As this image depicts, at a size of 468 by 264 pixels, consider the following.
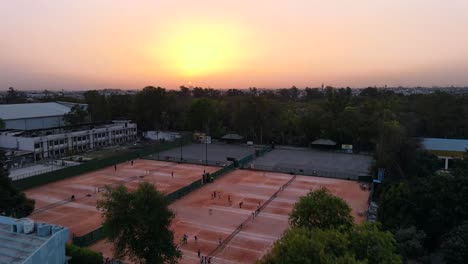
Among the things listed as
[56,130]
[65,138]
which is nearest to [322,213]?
[65,138]

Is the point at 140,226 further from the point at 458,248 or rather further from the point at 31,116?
the point at 31,116

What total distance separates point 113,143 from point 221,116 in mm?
24054

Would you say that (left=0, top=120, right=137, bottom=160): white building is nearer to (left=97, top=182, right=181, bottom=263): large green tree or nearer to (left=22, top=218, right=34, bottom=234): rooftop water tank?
(left=97, top=182, right=181, bottom=263): large green tree

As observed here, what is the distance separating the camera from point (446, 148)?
45812mm

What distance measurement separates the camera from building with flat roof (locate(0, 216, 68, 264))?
15.4 meters

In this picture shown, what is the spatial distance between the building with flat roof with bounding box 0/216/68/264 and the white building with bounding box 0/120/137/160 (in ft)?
144

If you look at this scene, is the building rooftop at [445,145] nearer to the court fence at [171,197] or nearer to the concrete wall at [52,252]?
the court fence at [171,197]

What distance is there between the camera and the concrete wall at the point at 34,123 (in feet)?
228

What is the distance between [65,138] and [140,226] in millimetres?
48322

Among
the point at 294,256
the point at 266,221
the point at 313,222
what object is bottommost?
the point at 266,221

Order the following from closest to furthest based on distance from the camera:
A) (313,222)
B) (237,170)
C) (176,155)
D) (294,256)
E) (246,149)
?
(294,256) < (313,222) < (237,170) < (176,155) < (246,149)

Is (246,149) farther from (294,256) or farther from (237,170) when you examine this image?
(294,256)

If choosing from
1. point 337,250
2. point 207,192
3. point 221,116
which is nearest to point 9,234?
point 337,250

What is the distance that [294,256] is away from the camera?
1275cm
